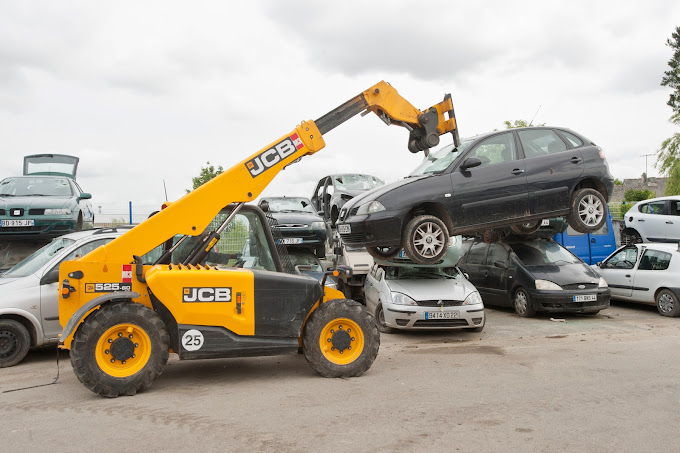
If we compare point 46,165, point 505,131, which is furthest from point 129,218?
point 505,131

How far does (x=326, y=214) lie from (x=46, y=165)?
25.5 feet

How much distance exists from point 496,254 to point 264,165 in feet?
25.1

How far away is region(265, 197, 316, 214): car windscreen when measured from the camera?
1357 cm

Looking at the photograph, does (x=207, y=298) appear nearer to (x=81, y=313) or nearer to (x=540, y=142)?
(x=81, y=313)

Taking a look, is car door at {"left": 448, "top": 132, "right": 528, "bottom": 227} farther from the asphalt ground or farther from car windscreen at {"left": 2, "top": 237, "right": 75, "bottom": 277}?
car windscreen at {"left": 2, "top": 237, "right": 75, "bottom": 277}

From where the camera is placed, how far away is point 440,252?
810cm

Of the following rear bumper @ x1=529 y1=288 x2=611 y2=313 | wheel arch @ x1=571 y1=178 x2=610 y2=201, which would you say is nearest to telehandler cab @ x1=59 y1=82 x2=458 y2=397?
wheel arch @ x1=571 y1=178 x2=610 y2=201

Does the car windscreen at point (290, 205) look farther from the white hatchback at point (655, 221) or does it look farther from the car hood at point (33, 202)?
the white hatchback at point (655, 221)

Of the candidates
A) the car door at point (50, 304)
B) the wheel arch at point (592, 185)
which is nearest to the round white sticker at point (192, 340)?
the car door at point (50, 304)

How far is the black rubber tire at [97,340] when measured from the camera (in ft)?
18.5

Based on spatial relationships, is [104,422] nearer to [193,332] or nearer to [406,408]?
[193,332]

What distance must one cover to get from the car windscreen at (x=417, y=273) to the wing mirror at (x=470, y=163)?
107 inches

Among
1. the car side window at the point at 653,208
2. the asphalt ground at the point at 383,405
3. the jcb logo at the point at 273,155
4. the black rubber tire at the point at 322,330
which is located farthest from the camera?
the car side window at the point at 653,208

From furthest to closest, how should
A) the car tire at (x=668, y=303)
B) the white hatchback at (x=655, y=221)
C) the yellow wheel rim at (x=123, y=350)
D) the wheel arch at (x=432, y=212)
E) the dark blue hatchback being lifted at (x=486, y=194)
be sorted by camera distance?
the white hatchback at (x=655, y=221) → the car tire at (x=668, y=303) → the wheel arch at (x=432, y=212) → the dark blue hatchback being lifted at (x=486, y=194) → the yellow wheel rim at (x=123, y=350)
